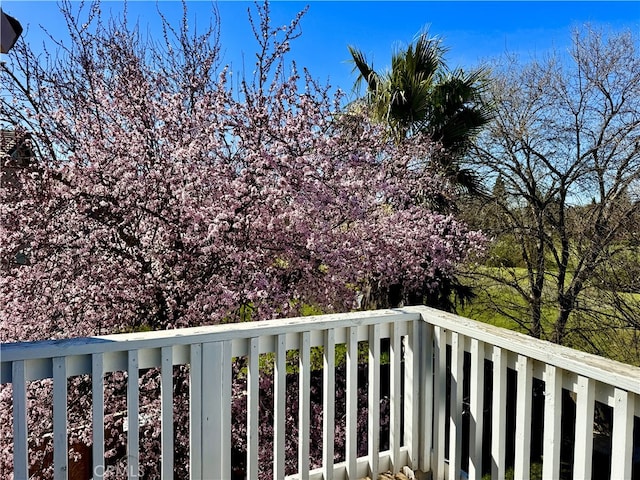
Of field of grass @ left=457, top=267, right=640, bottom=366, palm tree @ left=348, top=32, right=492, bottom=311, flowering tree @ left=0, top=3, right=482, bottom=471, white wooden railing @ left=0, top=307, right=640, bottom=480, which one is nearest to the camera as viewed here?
white wooden railing @ left=0, top=307, right=640, bottom=480

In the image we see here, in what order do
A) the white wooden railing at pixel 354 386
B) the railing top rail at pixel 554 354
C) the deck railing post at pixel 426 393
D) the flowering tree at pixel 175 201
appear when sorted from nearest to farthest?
the railing top rail at pixel 554 354
the white wooden railing at pixel 354 386
the deck railing post at pixel 426 393
the flowering tree at pixel 175 201

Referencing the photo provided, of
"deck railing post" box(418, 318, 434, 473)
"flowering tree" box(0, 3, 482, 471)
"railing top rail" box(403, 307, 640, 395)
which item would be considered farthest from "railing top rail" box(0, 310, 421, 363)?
"flowering tree" box(0, 3, 482, 471)

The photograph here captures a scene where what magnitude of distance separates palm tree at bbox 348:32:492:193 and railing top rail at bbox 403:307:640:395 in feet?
14.8

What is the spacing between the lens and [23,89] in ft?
13.1

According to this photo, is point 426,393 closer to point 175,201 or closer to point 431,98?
point 175,201

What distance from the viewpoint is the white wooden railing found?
133 centimetres

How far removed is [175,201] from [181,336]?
2.22 metres

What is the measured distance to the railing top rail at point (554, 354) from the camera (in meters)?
1.21

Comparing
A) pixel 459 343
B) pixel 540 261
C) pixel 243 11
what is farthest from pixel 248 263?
pixel 540 261

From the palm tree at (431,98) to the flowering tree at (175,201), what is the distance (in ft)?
7.32

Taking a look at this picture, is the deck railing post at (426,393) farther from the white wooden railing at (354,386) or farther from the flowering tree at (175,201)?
the flowering tree at (175,201)

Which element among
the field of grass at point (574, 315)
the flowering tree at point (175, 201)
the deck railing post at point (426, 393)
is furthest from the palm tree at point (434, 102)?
the deck railing post at point (426, 393)

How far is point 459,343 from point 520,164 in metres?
5.42

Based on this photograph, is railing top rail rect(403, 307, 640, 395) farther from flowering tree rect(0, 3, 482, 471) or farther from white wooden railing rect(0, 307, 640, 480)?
flowering tree rect(0, 3, 482, 471)
